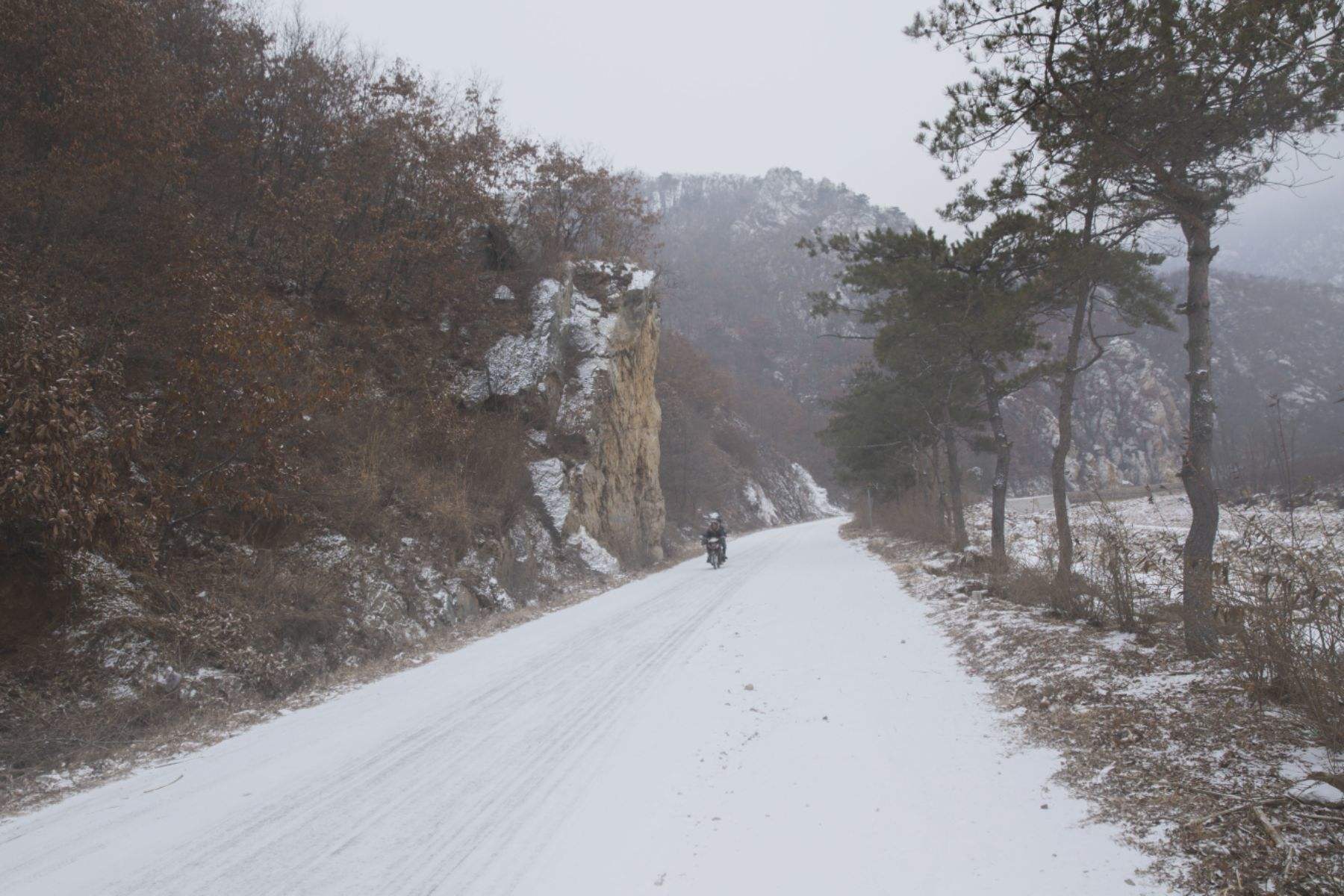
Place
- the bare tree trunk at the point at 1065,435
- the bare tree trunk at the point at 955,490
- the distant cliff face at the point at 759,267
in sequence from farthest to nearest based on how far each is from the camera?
the distant cliff face at the point at 759,267
the bare tree trunk at the point at 955,490
the bare tree trunk at the point at 1065,435

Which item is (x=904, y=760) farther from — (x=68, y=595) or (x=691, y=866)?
(x=68, y=595)

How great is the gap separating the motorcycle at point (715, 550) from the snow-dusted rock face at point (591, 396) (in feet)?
8.02

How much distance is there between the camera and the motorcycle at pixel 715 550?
18.6 meters

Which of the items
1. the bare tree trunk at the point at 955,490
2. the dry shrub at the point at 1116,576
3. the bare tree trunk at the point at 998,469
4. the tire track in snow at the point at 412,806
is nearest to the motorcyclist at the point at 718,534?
the bare tree trunk at the point at 955,490

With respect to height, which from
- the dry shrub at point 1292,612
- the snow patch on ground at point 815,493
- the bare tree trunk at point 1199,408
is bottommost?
the snow patch on ground at point 815,493

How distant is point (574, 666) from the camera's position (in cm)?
741

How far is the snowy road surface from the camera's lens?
316 centimetres

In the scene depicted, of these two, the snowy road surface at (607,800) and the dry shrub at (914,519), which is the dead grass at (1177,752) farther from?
the dry shrub at (914,519)

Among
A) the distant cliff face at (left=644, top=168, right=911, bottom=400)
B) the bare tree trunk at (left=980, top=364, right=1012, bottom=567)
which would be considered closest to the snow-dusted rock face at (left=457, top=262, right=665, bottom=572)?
the bare tree trunk at (left=980, top=364, right=1012, bottom=567)

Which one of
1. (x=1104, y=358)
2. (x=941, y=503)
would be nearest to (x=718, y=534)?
(x=941, y=503)

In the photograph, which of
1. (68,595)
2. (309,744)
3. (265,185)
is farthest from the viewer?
(265,185)

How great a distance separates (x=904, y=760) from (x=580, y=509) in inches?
536

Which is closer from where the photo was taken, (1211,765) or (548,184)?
(1211,765)

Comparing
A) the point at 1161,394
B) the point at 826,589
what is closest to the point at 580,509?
the point at 826,589
